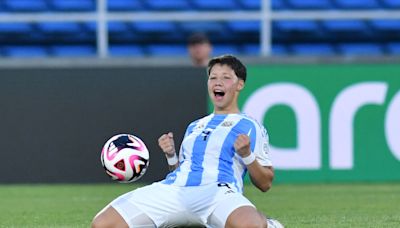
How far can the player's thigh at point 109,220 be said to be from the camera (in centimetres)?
752

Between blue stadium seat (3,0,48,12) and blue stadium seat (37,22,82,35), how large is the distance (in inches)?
12.7

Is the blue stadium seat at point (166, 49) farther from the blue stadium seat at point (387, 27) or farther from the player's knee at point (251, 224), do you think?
the player's knee at point (251, 224)

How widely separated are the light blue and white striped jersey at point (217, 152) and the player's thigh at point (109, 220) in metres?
0.46

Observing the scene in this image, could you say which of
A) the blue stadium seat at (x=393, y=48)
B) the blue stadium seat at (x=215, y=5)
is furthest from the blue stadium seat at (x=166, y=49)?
the blue stadium seat at (x=393, y=48)

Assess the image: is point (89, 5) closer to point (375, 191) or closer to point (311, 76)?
point (311, 76)

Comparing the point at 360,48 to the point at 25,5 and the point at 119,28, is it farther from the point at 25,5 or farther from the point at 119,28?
the point at 25,5

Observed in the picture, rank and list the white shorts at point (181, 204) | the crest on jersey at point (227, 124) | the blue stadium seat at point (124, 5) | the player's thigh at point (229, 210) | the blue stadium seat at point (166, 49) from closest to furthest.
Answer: the player's thigh at point (229, 210) → the white shorts at point (181, 204) → the crest on jersey at point (227, 124) → the blue stadium seat at point (166, 49) → the blue stadium seat at point (124, 5)

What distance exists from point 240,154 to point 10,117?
785cm

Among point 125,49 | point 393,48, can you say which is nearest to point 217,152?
point 125,49

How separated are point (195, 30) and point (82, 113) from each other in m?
5.16

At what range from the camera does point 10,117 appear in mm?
14914

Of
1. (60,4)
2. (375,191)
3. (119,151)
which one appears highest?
(60,4)

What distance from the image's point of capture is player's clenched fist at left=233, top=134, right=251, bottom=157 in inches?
294

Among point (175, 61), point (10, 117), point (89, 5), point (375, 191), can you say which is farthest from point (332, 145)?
point (89, 5)
